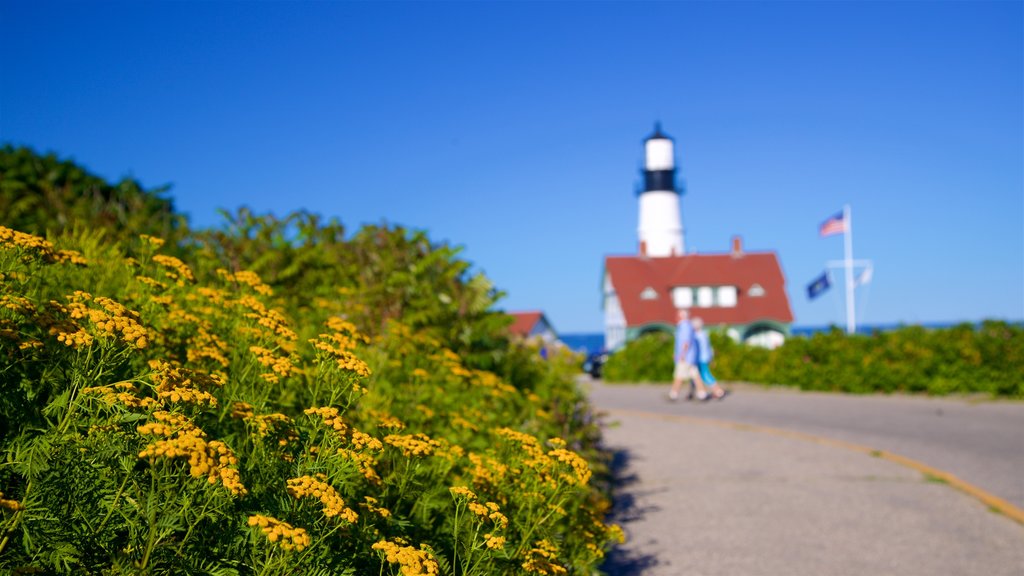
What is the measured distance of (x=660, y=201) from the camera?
62.9 meters

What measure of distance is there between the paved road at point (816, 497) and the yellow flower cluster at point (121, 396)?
398cm

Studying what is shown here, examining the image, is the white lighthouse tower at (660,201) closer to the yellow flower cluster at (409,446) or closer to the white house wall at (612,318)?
the white house wall at (612,318)

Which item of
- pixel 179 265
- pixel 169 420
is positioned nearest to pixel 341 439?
pixel 169 420

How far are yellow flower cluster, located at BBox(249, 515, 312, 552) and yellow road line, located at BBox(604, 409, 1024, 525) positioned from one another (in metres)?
6.61

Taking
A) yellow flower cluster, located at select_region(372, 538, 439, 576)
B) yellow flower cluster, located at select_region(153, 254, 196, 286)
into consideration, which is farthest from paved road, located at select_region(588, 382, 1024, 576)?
yellow flower cluster, located at select_region(153, 254, 196, 286)

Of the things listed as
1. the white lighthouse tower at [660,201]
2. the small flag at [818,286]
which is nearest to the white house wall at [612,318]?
the white lighthouse tower at [660,201]

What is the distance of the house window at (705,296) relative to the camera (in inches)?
2058

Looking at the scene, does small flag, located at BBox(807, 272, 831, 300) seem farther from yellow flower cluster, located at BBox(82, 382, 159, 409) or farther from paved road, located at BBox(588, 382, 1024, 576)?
yellow flower cluster, located at BBox(82, 382, 159, 409)

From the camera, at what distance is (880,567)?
530 centimetres

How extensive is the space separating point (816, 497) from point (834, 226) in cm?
3335

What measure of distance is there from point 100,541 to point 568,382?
6.92m

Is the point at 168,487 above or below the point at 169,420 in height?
below

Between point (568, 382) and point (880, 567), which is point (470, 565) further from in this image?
point (568, 382)

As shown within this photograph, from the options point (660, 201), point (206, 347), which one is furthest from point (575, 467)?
point (660, 201)
